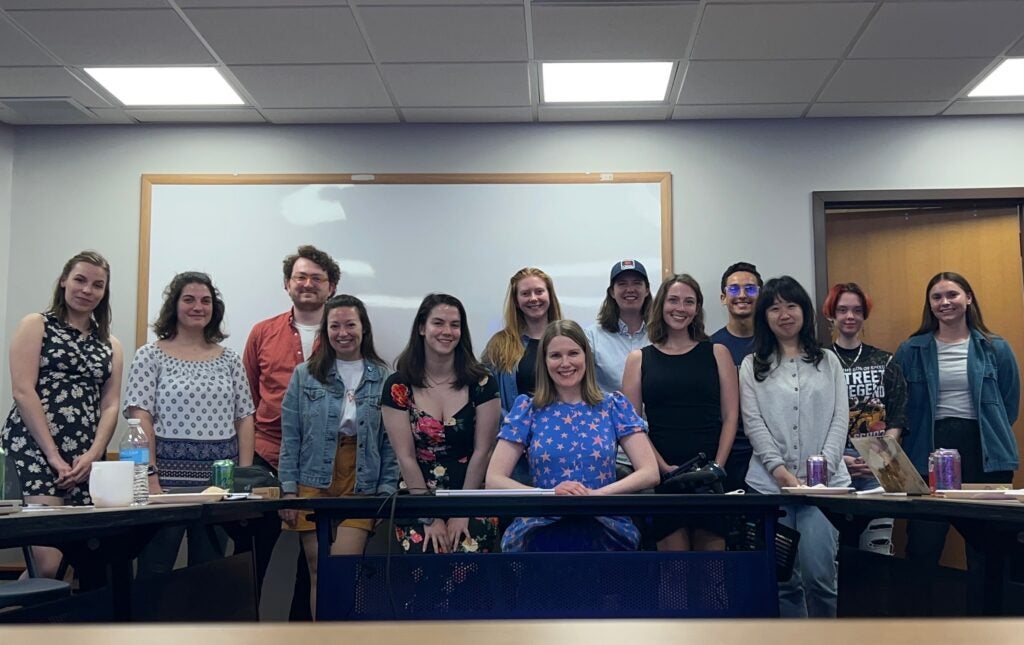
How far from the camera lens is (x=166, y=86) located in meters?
4.32

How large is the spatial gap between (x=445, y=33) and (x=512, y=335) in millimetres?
1193

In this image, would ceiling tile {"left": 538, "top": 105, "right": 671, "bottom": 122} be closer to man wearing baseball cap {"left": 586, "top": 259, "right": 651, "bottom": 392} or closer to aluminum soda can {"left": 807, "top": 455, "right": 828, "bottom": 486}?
man wearing baseball cap {"left": 586, "top": 259, "right": 651, "bottom": 392}

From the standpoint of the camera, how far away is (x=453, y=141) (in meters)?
4.80

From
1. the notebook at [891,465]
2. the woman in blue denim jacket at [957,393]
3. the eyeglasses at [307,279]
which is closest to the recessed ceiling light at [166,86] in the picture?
the eyeglasses at [307,279]

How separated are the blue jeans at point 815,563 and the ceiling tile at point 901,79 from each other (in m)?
2.10

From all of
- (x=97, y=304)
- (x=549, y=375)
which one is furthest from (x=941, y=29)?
(x=97, y=304)

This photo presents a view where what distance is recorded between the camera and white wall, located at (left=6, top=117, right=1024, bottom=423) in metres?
4.72

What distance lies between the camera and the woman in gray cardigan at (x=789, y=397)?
3182mm

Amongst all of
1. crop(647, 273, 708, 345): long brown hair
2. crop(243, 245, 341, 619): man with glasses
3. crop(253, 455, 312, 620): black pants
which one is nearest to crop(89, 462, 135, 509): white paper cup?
crop(253, 455, 312, 620): black pants

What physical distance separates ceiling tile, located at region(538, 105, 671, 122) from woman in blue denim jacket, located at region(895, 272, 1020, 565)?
1524mm

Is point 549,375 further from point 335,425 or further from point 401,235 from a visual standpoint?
point 401,235

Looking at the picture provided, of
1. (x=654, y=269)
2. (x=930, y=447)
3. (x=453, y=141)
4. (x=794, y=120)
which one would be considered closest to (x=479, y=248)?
(x=453, y=141)

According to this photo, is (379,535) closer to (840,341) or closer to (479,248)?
(479,248)

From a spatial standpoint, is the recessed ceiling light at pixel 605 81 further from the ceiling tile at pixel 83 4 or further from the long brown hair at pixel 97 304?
the long brown hair at pixel 97 304
